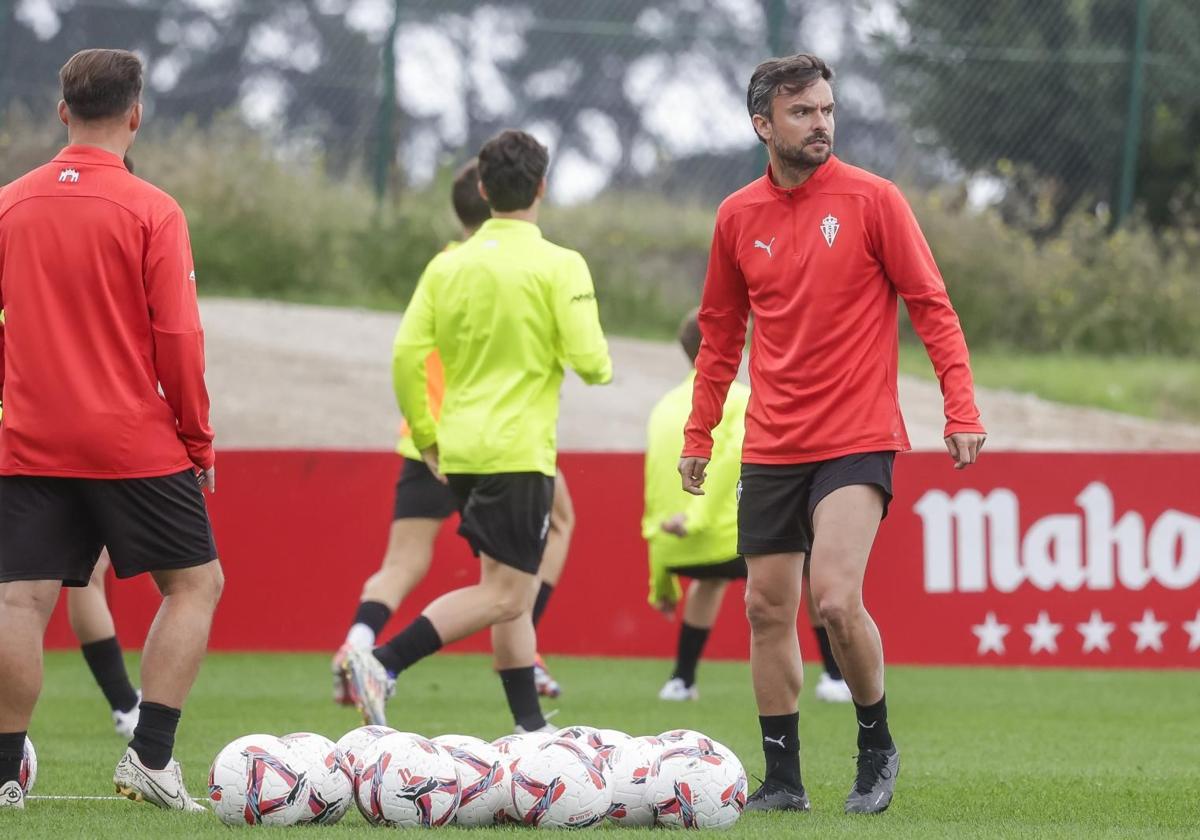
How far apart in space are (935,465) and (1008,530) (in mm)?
542

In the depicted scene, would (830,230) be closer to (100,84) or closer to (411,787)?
(411,787)

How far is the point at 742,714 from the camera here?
7.89 m

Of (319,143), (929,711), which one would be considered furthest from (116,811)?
(319,143)

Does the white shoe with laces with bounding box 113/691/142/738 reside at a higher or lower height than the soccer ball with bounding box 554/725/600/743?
lower

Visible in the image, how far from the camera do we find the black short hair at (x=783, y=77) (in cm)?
505

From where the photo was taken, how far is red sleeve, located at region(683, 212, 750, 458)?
17.4ft

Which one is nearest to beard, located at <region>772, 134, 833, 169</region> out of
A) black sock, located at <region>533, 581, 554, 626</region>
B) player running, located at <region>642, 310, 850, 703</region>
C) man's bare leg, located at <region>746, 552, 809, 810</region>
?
man's bare leg, located at <region>746, 552, 809, 810</region>

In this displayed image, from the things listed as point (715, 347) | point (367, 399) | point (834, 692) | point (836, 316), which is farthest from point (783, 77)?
point (367, 399)

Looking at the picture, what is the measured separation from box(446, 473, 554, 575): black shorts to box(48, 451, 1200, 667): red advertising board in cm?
391

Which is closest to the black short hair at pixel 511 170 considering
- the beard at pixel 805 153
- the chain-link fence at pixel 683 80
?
the beard at pixel 805 153

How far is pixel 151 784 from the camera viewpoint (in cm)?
485

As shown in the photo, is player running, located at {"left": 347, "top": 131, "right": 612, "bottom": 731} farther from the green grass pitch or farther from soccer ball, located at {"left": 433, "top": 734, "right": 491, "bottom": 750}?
soccer ball, located at {"left": 433, "top": 734, "right": 491, "bottom": 750}

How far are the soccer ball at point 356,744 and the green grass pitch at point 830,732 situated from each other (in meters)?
0.15

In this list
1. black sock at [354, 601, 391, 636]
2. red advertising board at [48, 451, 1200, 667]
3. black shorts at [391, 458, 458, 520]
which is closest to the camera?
black sock at [354, 601, 391, 636]
